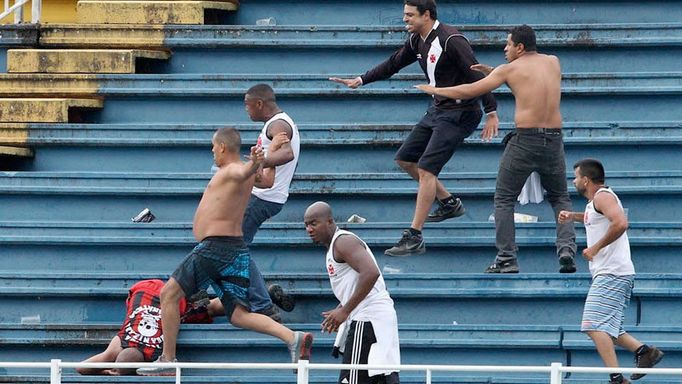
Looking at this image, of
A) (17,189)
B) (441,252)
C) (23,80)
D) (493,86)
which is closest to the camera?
(493,86)

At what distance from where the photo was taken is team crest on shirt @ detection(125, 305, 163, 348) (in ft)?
35.4

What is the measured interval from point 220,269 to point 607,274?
240 centimetres

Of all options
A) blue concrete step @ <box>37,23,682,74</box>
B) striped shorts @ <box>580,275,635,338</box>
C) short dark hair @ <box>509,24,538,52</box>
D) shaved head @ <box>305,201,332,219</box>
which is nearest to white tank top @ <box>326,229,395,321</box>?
shaved head @ <box>305,201,332,219</box>

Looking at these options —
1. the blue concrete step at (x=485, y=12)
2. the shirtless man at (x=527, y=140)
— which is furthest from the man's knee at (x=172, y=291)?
the blue concrete step at (x=485, y=12)

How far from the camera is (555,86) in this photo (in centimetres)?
1110

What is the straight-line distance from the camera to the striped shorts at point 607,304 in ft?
33.4

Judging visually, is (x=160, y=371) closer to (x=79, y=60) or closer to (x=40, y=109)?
(x=40, y=109)

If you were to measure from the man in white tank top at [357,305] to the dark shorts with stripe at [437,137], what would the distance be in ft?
4.63

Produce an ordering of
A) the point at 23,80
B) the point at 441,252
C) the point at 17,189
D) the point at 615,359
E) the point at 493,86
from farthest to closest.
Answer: the point at 23,80 < the point at 17,189 < the point at 441,252 < the point at 493,86 < the point at 615,359

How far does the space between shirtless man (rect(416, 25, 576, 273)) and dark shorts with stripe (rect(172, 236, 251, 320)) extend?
65.7 inches

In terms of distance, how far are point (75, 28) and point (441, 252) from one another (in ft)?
13.3

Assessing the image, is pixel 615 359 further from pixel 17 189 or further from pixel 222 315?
pixel 17 189

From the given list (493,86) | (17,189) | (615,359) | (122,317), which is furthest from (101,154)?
(615,359)

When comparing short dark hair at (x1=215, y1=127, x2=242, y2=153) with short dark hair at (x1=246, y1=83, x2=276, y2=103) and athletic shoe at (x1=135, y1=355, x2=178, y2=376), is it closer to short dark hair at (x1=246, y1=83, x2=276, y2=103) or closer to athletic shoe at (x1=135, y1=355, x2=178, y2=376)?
short dark hair at (x1=246, y1=83, x2=276, y2=103)
